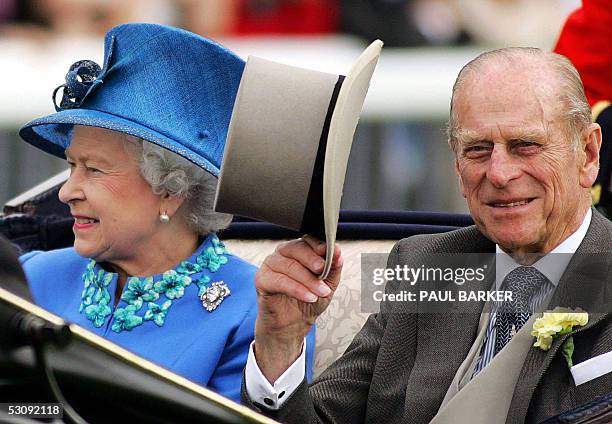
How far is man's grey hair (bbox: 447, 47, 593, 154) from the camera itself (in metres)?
2.35

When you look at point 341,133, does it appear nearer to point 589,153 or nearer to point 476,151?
point 476,151

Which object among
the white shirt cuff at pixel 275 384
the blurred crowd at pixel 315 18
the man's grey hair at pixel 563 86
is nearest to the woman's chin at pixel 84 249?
the white shirt cuff at pixel 275 384

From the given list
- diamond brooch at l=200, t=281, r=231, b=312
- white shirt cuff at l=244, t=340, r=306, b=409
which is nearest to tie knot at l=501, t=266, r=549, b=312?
white shirt cuff at l=244, t=340, r=306, b=409

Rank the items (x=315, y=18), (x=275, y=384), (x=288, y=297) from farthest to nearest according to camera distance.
→ 1. (x=315, y=18)
2. (x=275, y=384)
3. (x=288, y=297)

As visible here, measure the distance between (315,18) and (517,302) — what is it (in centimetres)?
512

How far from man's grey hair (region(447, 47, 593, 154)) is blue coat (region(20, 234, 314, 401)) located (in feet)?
2.13

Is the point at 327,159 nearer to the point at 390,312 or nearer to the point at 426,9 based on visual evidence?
the point at 390,312

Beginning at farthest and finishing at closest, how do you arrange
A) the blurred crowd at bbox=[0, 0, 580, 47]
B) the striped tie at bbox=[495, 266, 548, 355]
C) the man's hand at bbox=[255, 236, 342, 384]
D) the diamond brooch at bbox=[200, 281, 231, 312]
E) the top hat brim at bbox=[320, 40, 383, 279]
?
the blurred crowd at bbox=[0, 0, 580, 47]
the diamond brooch at bbox=[200, 281, 231, 312]
the striped tie at bbox=[495, 266, 548, 355]
the man's hand at bbox=[255, 236, 342, 384]
the top hat brim at bbox=[320, 40, 383, 279]

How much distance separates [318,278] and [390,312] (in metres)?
0.53

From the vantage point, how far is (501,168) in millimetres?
2324

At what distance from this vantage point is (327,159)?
1763 mm

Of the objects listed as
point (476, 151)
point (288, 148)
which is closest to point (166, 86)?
point (476, 151)

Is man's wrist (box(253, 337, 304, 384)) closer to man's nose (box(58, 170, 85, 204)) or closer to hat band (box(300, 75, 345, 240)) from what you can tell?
hat band (box(300, 75, 345, 240))

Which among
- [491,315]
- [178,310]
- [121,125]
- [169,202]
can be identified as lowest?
[178,310]
